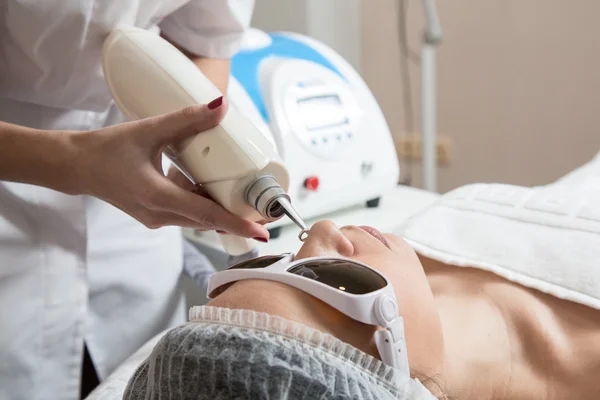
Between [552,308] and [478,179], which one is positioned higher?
[552,308]

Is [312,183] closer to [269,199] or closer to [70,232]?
[70,232]

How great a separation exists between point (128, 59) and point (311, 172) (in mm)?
641

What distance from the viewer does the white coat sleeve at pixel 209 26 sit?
1.10 m

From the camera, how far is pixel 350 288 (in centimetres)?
69

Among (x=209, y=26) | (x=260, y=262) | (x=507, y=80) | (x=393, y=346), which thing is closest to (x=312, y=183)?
(x=209, y=26)

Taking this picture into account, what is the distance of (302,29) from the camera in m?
2.07

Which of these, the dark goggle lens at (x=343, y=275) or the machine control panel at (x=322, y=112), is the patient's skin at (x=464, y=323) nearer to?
the dark goggle lens at (x=343, y=275)

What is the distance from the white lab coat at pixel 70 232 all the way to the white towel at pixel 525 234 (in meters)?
0.50

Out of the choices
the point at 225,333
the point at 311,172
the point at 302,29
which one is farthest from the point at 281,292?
the point at 302,29

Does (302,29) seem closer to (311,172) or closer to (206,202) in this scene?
(311,172)

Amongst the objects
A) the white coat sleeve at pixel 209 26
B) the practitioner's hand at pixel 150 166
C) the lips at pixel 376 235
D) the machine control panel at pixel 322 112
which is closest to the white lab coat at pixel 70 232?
the white coat sleeve at pixel 209 26

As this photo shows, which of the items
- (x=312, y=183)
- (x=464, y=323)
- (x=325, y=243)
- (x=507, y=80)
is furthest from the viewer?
(x=507, y=80)

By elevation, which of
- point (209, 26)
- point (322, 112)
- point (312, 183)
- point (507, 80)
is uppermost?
point (209, 26)

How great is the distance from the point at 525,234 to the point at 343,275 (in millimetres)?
521
